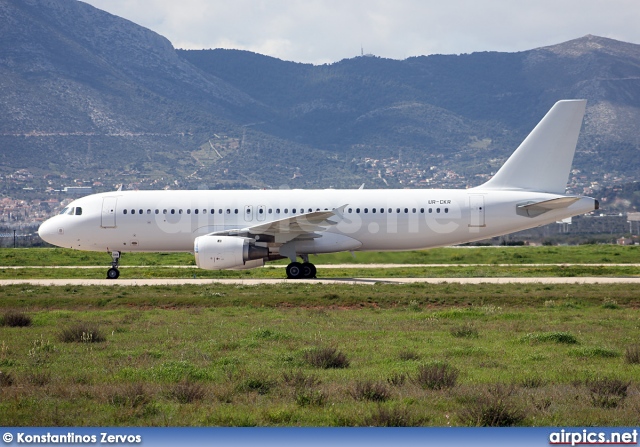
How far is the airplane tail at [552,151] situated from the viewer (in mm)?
33469

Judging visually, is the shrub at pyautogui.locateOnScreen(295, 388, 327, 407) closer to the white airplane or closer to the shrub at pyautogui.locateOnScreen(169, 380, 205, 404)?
the shrub at pyautogui.locateOnScreen(169, 380, 205, 404)

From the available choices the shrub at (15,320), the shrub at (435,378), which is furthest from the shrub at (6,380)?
the shrub at (15,320)

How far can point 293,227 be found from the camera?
32.3m

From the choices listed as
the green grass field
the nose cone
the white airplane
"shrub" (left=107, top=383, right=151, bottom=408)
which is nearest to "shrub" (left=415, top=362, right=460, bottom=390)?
"shrub" (left=107, top=383, right=151, bottom=408)

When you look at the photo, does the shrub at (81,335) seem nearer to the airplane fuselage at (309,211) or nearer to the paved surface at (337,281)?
the paved surface at (337,281)

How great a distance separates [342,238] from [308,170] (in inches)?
6474

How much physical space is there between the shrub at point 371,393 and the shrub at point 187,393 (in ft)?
6.52

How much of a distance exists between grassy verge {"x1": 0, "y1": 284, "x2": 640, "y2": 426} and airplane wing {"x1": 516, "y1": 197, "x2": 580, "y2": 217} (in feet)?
23.9

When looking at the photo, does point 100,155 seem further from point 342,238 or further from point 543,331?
point 543,331

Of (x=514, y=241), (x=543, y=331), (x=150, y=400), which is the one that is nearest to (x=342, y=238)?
(x=543, y=331)

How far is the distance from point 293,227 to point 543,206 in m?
8.89

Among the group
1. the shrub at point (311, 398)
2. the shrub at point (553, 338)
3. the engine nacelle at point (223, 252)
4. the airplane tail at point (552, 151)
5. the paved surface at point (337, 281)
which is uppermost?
the airplane tail at point (552, 151)

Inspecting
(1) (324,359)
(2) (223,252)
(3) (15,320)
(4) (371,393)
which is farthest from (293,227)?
(4) (371,393)

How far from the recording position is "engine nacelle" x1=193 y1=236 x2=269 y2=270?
3128 centimetres
